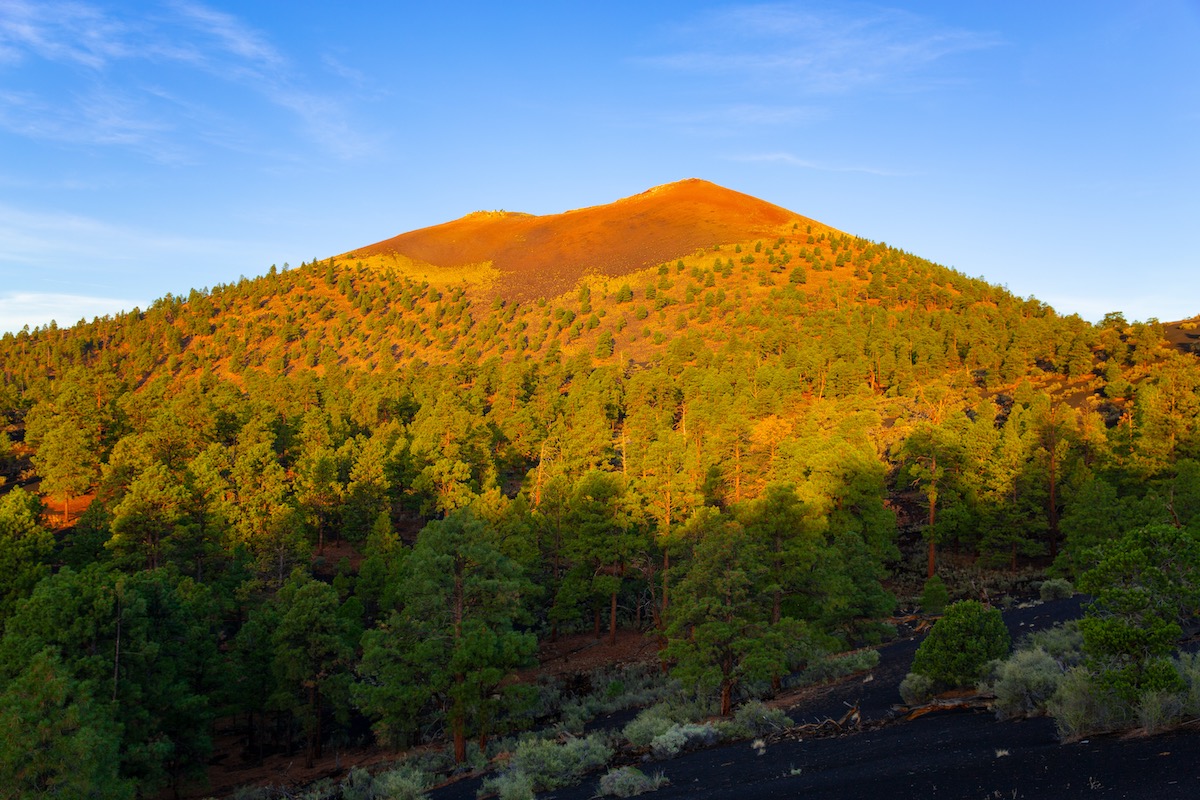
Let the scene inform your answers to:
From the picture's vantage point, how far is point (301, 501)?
44250mm

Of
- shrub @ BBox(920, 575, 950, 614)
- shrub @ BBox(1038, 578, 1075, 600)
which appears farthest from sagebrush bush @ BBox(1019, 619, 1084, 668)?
shrub @ BBox(920, 575, 950, 614)

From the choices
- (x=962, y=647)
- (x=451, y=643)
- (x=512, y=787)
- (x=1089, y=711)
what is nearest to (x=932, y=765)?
(x=1089, y=711)

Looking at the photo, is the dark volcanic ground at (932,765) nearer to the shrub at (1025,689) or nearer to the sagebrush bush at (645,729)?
the shrub at (1025,689)

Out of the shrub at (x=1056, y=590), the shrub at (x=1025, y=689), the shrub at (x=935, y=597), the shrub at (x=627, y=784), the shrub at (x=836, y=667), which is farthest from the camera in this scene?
the shrub at (x=935, y=597)

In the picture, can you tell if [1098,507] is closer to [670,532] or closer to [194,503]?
[670,532]

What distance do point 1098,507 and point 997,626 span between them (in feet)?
74.4

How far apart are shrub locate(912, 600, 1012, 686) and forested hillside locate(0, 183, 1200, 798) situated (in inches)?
170

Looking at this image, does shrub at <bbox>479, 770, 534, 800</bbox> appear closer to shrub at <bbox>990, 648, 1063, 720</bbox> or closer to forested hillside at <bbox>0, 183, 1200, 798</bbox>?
forested hillside at <bbox>0, 183, 1200, 798</bbox>

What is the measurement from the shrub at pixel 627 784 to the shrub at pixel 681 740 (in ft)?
7.36

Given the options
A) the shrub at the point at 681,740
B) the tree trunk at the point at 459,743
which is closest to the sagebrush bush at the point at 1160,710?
the shrub at the point at 681,740

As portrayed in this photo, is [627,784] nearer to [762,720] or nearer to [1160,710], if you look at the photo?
[762,720]

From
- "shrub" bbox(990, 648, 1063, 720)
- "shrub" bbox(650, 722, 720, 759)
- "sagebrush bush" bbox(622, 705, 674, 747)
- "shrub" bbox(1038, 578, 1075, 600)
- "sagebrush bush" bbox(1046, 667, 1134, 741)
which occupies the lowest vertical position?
"shrub" bbox(1038, 578, 1075, 600)

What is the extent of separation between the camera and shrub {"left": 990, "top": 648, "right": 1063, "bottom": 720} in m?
12.9

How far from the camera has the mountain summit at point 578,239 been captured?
12975 centimetres
